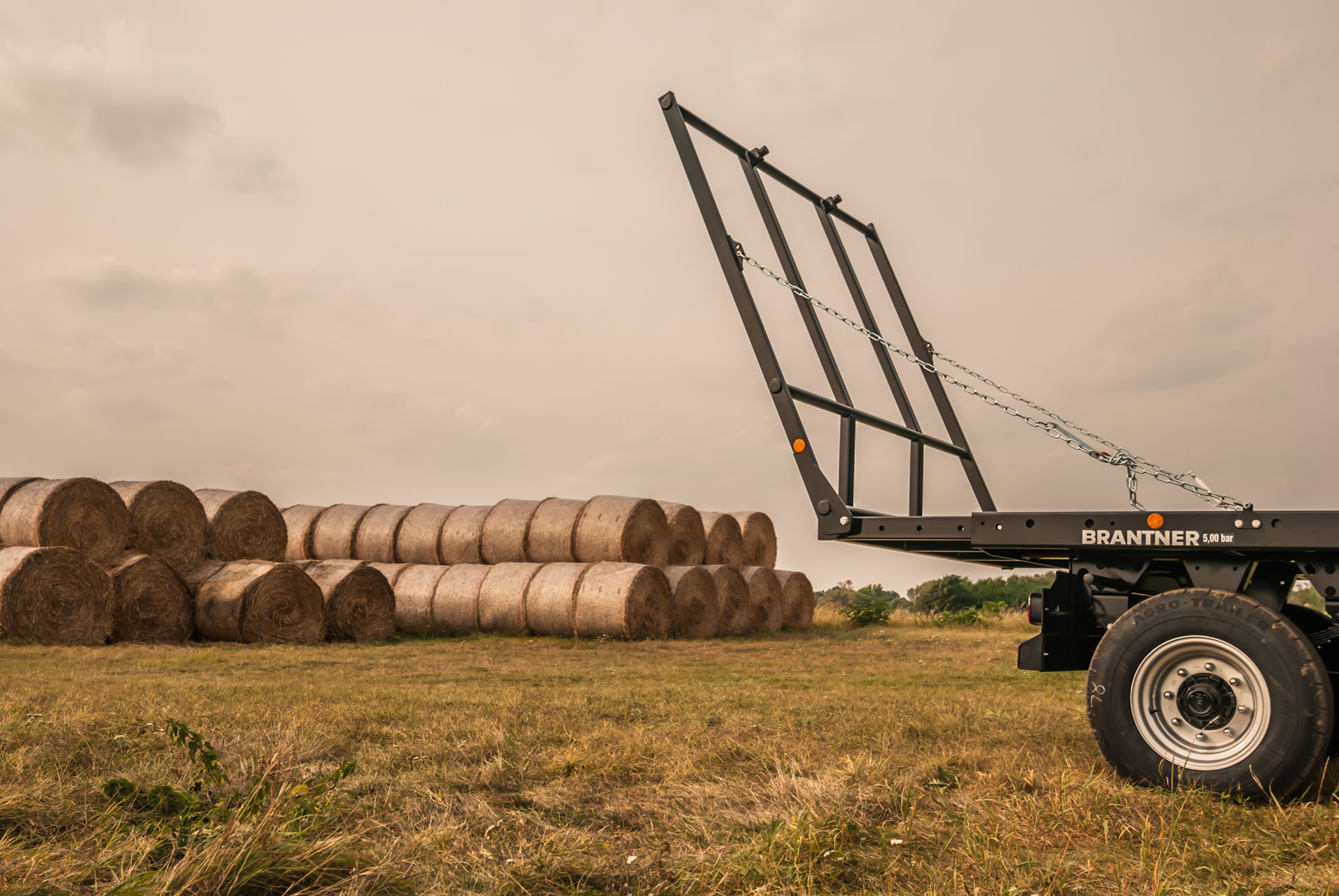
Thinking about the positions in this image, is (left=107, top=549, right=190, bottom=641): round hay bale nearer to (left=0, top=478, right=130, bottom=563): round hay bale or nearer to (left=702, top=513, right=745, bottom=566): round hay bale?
(left=0, top=478, right=130, bottom=563): round hay bale

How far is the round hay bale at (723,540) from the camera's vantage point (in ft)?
68.2

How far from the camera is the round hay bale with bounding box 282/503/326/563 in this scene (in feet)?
68.4

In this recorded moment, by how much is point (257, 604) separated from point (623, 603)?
17.3 ft

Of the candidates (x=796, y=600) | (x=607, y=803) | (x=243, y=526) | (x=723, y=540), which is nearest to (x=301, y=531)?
(x=243, y=526)

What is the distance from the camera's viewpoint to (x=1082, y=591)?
540 centimetres

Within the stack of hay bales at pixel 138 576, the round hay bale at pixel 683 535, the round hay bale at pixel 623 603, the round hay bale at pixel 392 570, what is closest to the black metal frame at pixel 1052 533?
the round hay bale at pixel 623 603

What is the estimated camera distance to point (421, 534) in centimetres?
1959

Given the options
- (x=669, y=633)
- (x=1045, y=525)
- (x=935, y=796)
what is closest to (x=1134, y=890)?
(x=935, y=796)

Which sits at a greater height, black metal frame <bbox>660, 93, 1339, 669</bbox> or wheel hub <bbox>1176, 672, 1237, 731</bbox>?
black metal frame <bbox>660, 93, 1339, 669</bbox>

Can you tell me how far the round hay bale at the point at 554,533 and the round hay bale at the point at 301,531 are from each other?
209 inches

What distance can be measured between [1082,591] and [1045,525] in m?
0.66

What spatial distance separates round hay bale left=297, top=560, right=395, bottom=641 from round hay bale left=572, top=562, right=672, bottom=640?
10.9 ft

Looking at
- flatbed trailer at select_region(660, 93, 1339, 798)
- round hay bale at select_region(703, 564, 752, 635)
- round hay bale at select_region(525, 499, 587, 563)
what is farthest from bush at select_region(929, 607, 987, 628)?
flatbed trailer at select_region(660, 93, 1339, 798)

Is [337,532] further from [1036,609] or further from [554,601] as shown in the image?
[1036,609]
